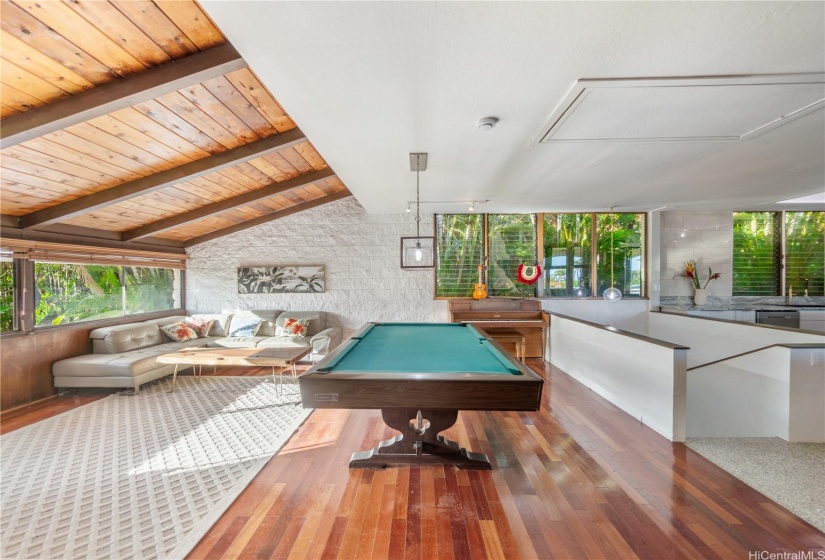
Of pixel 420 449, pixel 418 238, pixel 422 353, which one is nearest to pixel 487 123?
pixel 418 238

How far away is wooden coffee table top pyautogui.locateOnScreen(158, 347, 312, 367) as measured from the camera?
12.9 ft

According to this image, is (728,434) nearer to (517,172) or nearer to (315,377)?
(517,172)

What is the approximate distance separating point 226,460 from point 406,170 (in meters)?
3.13

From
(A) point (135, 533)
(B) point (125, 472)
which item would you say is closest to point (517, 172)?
(A) point (135, 533)

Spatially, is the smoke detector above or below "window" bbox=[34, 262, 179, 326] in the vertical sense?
above

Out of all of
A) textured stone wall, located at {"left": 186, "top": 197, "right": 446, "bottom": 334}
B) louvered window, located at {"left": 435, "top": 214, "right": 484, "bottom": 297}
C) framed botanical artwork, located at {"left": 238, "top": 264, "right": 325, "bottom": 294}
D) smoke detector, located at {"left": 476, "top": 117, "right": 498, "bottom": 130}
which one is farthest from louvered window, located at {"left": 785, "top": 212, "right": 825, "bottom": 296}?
framed botanical artwork, located at {"left": 238, "top": 264, "right": 325, "bottom": 294}

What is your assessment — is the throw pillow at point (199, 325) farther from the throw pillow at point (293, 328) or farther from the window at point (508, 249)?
the window at point (508, 249)

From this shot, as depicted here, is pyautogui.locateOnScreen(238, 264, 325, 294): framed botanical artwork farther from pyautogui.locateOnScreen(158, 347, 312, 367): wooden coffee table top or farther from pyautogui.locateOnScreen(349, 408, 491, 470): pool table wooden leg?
pyautogui.locateOnScreen(349, 408, 491, 470): pool table wooden leg

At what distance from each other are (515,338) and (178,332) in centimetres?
535

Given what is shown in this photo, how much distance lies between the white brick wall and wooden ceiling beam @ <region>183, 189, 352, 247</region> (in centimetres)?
588

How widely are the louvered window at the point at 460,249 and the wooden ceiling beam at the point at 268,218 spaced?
194 cm

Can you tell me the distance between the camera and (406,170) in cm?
345

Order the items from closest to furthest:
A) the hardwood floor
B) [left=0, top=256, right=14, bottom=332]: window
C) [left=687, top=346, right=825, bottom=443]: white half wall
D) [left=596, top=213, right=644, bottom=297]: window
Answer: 1. the hardwood floor
2. [left=687, top=346, right=825, bottom=443]: white half wall
3. [left=0, top=256, right=14, bottom=332]: window
4. [left=596, top=213, right=644, bottom=297]: window

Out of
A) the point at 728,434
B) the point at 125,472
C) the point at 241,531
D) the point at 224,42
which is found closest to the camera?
the point at 241,531
